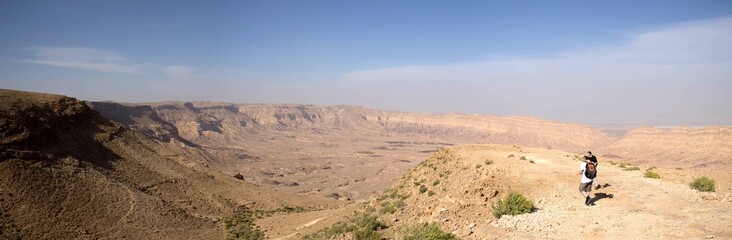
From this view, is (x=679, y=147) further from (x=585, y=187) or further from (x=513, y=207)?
(x=513, y=207)

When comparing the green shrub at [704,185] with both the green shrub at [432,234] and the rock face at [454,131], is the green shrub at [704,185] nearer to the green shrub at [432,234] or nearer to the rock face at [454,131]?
the green shrub at [432,234]

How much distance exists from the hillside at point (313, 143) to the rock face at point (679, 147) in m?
26.9

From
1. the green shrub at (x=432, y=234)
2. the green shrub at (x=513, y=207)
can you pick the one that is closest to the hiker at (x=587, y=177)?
the green shrub at (x=513, y=207)

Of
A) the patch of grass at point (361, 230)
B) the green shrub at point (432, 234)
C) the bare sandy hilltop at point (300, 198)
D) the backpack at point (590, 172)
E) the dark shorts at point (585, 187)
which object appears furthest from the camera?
the patch of grass at point (361, 230)

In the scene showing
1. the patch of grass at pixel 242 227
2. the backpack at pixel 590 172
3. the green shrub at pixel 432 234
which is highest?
the backpack at pixel 590 172

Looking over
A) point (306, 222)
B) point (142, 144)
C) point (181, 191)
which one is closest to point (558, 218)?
point (306, 222)

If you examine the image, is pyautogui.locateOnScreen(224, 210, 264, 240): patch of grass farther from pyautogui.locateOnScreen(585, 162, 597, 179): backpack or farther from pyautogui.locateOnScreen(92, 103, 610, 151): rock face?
pyautogui.locateOnScreen(92, 103, 610, 151): rock face

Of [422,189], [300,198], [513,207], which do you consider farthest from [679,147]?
[513,207]

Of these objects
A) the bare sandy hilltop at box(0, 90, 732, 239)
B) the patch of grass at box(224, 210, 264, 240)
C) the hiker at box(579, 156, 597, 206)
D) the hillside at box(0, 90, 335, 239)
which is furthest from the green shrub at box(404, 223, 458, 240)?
the hillside at box(0, 90, 335, 239)

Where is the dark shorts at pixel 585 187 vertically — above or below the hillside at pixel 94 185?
above

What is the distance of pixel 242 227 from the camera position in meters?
28.8

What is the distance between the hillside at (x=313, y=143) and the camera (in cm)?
9569

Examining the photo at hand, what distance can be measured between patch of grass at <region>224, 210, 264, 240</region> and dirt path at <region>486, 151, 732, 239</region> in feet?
59.4

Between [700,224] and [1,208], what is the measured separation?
107 ft
